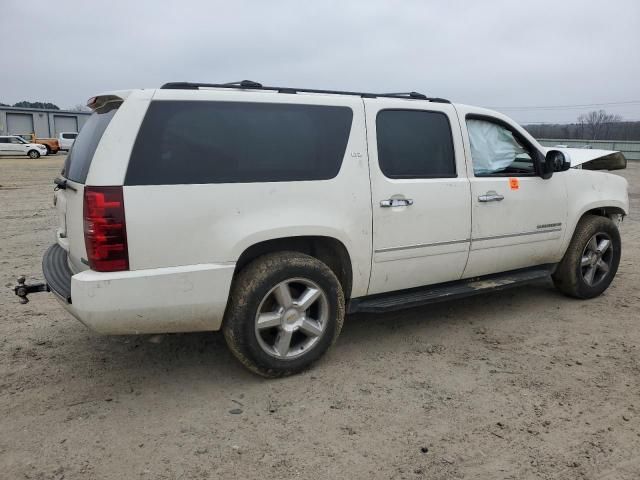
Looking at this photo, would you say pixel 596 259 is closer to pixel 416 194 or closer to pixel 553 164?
pixel 553 164

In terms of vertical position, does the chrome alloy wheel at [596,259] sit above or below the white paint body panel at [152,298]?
below

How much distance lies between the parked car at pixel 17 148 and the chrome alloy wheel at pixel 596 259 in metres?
38.7

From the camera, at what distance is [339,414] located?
325 centimetres

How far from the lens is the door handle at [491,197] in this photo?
4430 mm

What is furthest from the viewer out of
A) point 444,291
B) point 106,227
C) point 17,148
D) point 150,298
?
point 17,148

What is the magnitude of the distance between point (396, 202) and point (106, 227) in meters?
2.00

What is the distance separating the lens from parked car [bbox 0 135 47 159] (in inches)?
1416

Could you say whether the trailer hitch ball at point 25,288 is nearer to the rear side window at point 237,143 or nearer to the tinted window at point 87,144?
the tinted window at point 87,144

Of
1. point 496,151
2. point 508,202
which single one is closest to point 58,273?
point 508,202

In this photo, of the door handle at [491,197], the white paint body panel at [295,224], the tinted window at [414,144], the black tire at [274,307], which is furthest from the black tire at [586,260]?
the black tire at [274,307]

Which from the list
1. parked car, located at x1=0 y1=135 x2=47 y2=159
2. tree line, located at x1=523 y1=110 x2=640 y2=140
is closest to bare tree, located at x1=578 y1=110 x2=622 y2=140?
tree line, located at x1=523 y1=110 x2=640 y2=140

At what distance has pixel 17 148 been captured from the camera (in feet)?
119

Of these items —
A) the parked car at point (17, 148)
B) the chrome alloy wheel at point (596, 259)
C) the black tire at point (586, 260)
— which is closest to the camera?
the black tire at point (586, 260)

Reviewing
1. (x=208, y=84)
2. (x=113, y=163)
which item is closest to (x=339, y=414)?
(x=113, y=163)
